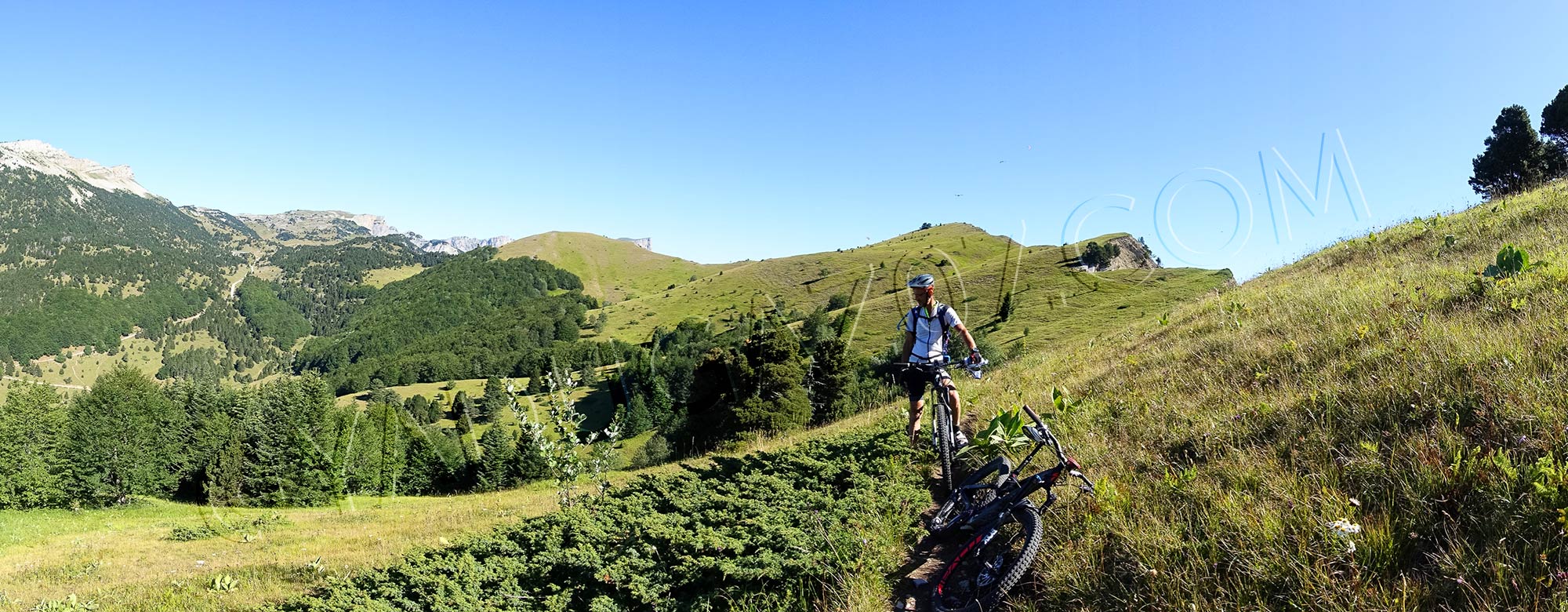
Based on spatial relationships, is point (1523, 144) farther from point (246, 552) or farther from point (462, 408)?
point (462, 408)

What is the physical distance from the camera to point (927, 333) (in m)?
9.48

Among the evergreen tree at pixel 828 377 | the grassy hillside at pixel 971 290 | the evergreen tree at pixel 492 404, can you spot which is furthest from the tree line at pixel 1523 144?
the evergreen tree at pixel 492 404

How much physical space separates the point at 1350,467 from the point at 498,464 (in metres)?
77.6

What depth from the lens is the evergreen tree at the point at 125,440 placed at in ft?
186

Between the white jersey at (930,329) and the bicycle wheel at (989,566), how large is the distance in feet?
11.6

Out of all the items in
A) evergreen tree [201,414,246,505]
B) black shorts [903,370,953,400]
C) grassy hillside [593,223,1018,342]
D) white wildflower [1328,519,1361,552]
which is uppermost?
grassy hillside [593,223,1018,342]

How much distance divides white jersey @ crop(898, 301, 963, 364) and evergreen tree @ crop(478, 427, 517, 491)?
69.9m

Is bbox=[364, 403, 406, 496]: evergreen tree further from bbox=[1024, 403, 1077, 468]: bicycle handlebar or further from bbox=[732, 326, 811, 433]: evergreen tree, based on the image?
bbox=[1024, 403, 1077, 468]: bicycle handlebar

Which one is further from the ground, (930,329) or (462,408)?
(930,329)

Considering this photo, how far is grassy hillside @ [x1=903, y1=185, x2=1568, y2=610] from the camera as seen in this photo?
3840 mm

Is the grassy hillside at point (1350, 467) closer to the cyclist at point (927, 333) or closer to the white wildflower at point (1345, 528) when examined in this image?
the white wildflower at point (1345, 528)

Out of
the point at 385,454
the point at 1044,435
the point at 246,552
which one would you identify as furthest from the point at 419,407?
the point at 1044,435

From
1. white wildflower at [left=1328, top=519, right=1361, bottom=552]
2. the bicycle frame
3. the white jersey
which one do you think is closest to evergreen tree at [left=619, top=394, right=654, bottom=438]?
the white jersey

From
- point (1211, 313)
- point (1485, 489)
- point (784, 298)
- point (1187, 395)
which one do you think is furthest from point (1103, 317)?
point (784, 298)
